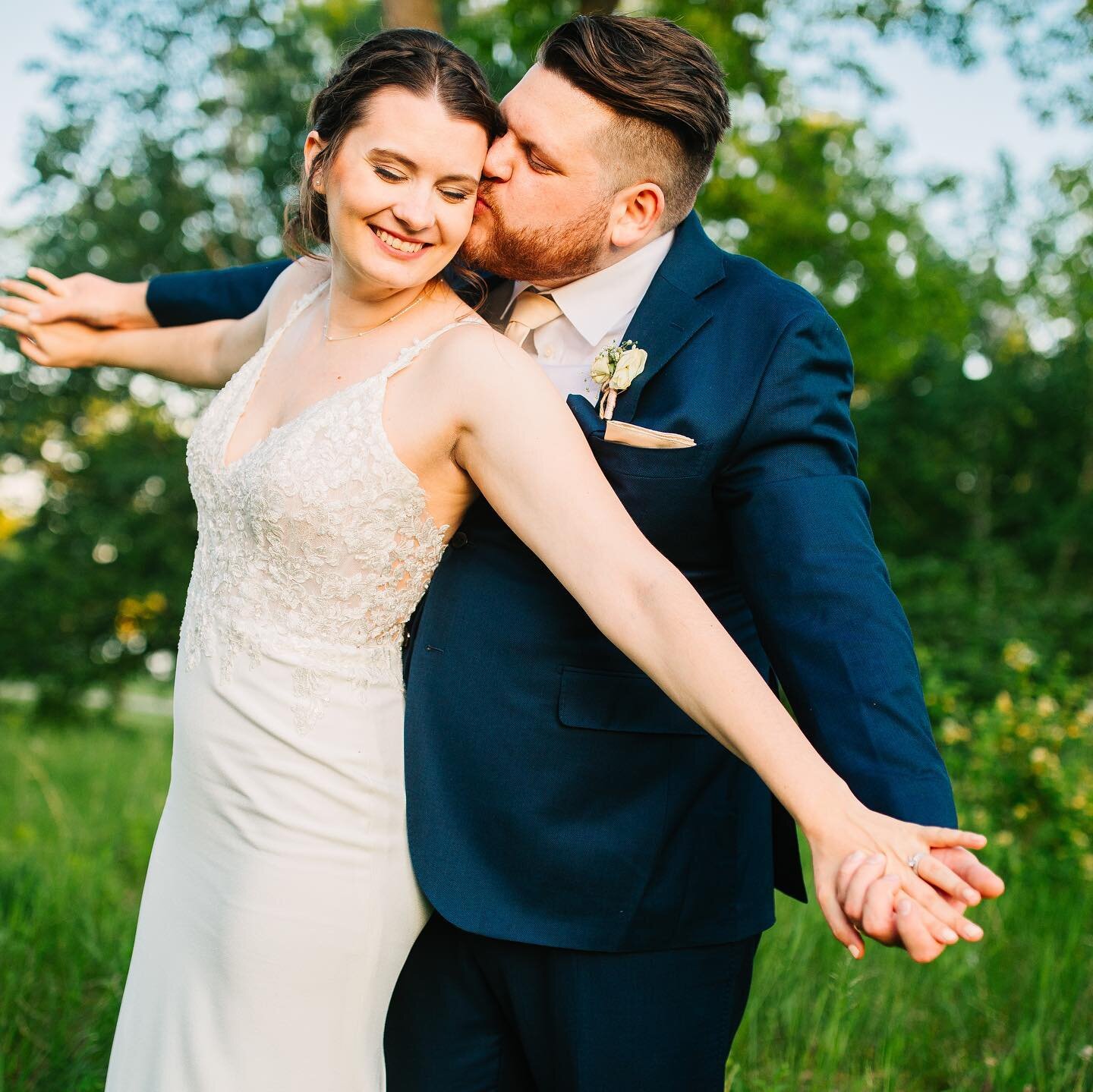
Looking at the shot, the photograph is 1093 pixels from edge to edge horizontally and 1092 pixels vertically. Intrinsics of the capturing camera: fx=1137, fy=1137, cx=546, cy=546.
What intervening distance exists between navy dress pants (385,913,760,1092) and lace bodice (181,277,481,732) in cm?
58

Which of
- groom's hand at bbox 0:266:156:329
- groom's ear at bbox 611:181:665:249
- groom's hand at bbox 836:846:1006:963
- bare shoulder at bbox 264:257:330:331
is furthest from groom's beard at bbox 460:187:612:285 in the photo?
groom's hand at bbox 836:846:1006:963

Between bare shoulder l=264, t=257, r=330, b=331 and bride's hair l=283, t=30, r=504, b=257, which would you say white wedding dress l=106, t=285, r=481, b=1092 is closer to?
bride's hair l=283, t=30, r=504, b=257

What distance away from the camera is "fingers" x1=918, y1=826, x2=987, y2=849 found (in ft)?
5.08

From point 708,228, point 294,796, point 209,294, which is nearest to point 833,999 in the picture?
point 294,796

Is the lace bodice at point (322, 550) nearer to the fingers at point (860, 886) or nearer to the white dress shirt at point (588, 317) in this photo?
the white dress shirt at point (588, 317)

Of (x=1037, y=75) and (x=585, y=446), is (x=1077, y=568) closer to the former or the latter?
(x=1037, y=75)

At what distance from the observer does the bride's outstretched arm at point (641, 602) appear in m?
1.59

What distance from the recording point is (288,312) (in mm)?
2447

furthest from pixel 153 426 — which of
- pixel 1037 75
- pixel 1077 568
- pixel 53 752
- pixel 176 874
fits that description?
pixel 176 874

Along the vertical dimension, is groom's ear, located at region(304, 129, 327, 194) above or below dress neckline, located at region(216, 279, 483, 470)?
above

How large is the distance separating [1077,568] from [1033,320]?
1365 cm

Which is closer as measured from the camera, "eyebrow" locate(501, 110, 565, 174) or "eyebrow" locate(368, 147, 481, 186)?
"eyebrow" locate(368, 147, 481, 186)

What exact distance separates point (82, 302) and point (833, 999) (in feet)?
9.22

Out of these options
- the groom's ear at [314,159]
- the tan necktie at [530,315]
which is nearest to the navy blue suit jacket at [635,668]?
the tan necktie at [530,315]
